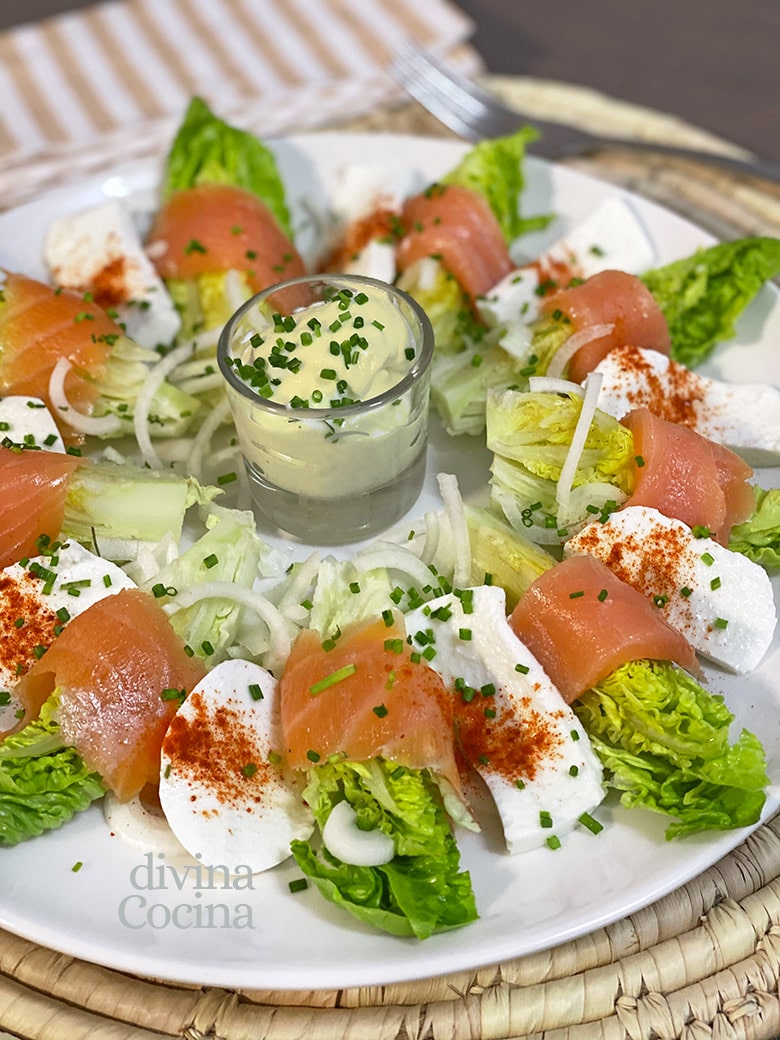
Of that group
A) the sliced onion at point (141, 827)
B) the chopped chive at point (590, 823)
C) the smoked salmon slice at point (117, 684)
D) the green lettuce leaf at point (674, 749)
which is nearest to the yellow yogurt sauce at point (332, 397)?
the smoked salmon slice at point (117, 684)

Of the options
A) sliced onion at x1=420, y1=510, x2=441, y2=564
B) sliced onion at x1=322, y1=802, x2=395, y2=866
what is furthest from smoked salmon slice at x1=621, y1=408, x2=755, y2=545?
sliced onion at x1=322, y1=802, x2=395, y2=866

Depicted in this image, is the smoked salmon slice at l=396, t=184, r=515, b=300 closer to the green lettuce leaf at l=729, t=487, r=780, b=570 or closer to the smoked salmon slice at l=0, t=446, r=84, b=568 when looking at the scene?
the green lettuce leaf at l=729, t=487, r=780, b=570

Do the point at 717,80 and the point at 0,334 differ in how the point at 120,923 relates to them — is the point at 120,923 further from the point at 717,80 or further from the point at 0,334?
the point at 717,80

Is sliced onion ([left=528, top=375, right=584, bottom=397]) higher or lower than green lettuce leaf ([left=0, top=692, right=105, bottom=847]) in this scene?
higher

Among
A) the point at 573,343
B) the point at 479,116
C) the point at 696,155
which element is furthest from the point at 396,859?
the point at 479,116

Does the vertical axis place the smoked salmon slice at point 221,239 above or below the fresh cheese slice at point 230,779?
above

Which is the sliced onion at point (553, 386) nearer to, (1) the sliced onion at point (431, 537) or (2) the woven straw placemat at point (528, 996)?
(1) the sliced onion at point (431, 537)
